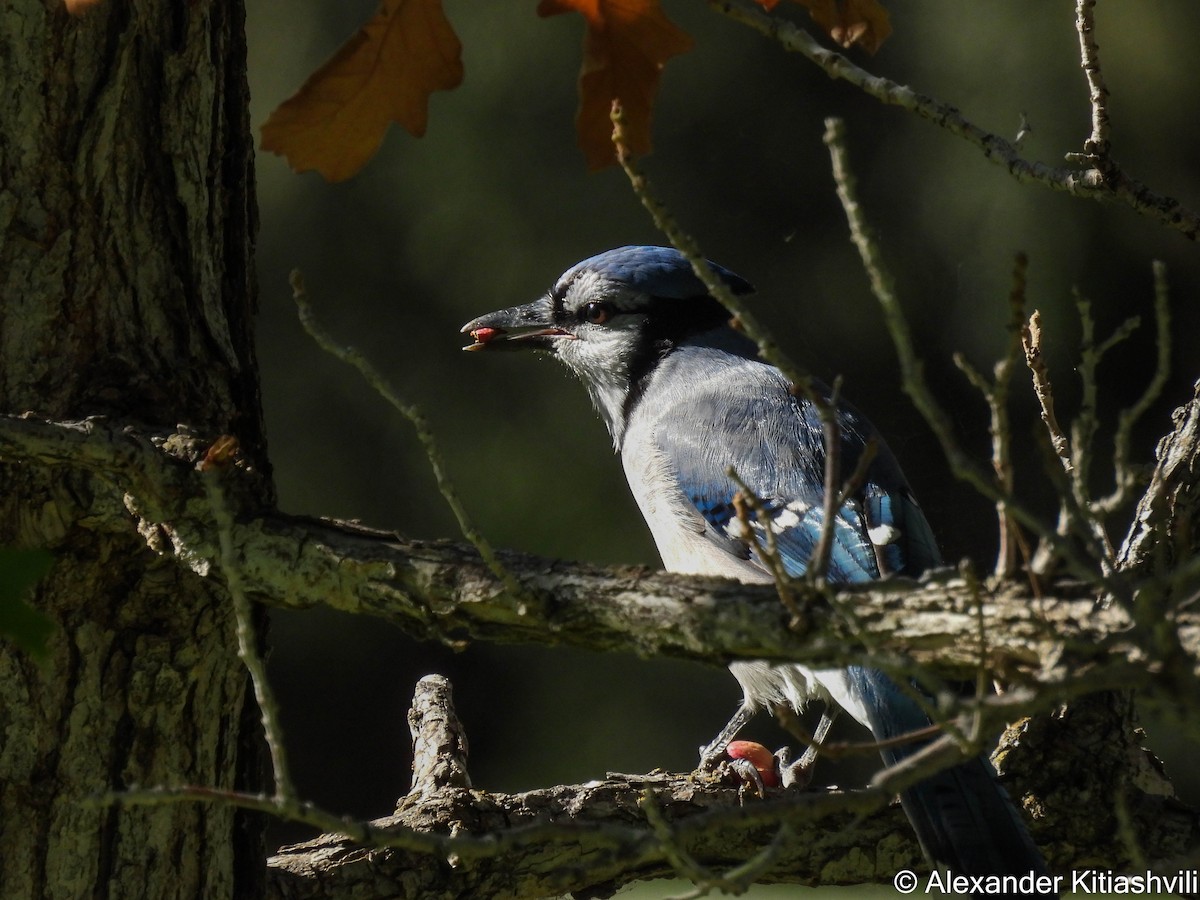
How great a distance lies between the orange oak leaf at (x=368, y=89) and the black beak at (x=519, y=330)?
1.46 m

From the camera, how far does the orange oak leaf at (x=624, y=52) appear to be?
0.98m

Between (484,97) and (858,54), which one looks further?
(484,97)

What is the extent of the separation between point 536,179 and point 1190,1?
2.21 m

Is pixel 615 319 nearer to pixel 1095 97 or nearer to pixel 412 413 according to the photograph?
pixel 1095 97

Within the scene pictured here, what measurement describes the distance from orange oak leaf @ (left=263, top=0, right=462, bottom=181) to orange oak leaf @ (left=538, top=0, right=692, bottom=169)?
90mm

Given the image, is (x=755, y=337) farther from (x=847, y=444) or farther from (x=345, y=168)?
(x=847, y=444)

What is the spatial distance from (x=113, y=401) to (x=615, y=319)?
1311 mm

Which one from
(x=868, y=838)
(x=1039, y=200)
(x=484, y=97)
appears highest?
(x=484, y=97)

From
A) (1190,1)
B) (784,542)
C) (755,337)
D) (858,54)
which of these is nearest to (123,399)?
(755,337)

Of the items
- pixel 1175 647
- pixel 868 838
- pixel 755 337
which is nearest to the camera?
pixel 1175 647

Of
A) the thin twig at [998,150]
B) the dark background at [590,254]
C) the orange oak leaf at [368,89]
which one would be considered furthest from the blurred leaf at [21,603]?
the dark background at [590,254]

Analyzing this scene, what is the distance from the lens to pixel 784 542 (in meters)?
1.99

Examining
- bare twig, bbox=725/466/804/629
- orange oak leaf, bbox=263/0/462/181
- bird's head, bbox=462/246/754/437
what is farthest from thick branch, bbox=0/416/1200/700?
bird's head, bbox=462/246/754/437

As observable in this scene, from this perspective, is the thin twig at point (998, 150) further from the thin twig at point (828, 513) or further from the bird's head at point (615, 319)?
the bird's head at point (615, 319)
